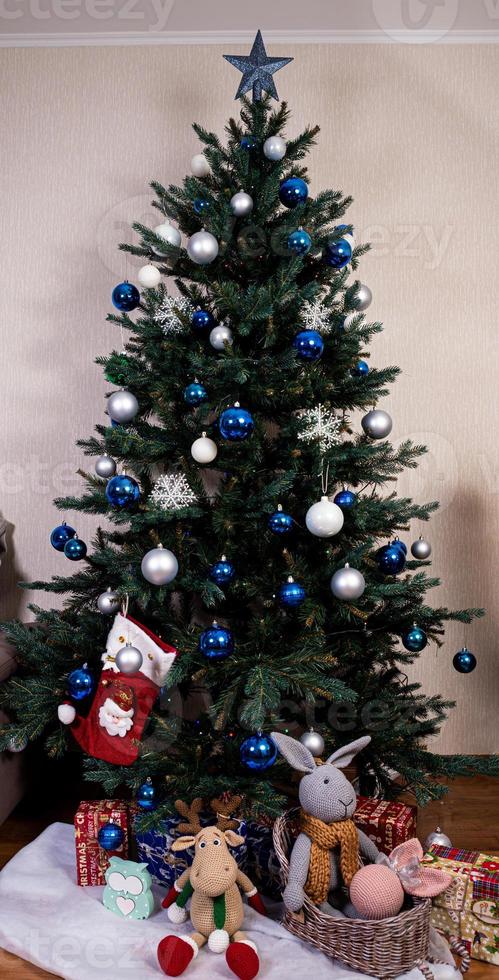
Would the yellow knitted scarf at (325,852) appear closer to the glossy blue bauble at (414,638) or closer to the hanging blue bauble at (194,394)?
the glossy blue bauble at (414,638)

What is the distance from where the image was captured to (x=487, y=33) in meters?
2.61

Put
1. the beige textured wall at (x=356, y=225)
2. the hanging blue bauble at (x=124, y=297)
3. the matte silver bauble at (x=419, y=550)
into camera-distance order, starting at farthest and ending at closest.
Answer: the beige textured wall at (x=356, y=225) → the matte silver bauble at (x=419, y=550) → the hanging blue bauble at (x=124, y=297)

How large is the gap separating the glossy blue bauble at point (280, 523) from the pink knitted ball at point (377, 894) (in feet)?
2.46

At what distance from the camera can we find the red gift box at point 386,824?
178cm

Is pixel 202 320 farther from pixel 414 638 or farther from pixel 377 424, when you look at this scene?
pixel 414 638

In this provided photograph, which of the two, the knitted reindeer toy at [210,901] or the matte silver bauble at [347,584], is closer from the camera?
the knitted reindeer toy at [210,901]

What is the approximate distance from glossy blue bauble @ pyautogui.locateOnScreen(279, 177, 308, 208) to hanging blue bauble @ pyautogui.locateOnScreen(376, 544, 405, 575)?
0.93 metres

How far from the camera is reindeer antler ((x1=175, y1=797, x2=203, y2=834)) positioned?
1688 mm

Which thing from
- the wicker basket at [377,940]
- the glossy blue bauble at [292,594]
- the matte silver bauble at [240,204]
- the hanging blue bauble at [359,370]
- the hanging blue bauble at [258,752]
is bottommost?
the wicker basket at [377,940]

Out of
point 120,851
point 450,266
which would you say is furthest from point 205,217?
point 120,851

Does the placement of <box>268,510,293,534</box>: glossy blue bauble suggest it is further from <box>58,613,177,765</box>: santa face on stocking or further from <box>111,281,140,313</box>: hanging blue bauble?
<box>111,281,140,313</box>: hanging blue bauble

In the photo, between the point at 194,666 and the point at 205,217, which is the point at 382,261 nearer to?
the point at 205,217

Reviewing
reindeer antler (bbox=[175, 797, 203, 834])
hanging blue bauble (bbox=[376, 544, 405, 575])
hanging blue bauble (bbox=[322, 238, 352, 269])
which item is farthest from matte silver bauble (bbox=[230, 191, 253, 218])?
reindeer antler (bbox=[175, 797, 203, 834])

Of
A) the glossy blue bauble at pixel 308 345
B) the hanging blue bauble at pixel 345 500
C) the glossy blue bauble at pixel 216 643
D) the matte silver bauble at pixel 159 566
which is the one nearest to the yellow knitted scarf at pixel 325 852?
the glossy blue bauble at pixel 216 643
